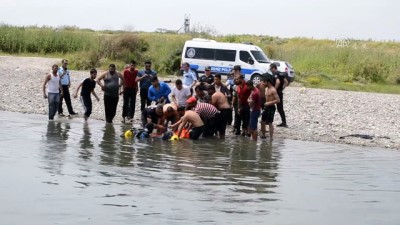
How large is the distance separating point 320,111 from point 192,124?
9.04m

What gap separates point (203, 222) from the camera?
9172 mm

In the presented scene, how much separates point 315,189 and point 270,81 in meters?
6.53

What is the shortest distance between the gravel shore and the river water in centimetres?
163

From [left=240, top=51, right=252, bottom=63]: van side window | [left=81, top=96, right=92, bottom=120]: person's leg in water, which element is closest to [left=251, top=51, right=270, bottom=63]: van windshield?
[left=240, top=51, right=252, bottom=63]: van side window

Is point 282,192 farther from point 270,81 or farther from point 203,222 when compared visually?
point 270,81

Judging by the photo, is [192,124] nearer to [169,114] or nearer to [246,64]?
[169,114]

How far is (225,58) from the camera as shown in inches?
1460

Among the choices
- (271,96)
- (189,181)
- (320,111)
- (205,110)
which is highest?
(271,96)

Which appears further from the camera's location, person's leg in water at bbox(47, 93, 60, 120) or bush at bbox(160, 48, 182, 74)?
bush at bbox(160, 48, 182, 74)

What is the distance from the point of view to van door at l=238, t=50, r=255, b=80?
36.7 metres

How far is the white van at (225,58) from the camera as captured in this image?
120 ft

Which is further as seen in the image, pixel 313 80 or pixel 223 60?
pixel 313 80

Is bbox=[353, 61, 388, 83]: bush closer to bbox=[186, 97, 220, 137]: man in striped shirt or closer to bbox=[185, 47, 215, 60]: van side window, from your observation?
bbox=[185, 47, 215, 60]: van side window

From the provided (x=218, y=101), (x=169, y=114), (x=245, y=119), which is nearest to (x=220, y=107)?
(x=218, y=101)
